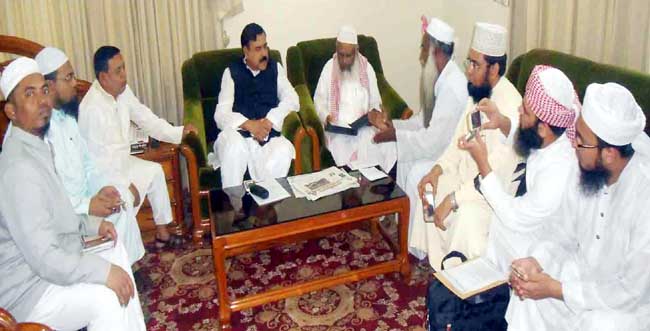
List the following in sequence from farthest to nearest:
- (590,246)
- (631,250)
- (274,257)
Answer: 1. (274,257)
2. (590,246)
3. (631,250)

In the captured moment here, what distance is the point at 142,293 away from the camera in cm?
339

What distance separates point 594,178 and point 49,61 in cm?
254

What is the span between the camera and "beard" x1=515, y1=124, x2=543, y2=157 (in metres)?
2.47

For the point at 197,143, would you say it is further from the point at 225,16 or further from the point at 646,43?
the point at 646,43

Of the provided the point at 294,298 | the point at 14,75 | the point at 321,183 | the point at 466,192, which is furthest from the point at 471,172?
the point at 14,75

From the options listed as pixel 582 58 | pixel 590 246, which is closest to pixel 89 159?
pixel 590 246

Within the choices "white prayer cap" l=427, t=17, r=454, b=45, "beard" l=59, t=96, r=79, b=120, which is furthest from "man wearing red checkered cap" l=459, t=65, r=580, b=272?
"beard" l=59, t=96, r=79, b=120

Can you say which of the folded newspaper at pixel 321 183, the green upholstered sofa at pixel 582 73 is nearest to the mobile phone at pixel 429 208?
the folded newspaper at pixel 321 183

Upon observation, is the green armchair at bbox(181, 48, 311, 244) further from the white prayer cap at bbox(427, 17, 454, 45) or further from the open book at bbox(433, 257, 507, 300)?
the open book at bbox(433, 257, 507, 300)

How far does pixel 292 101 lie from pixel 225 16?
1063mm

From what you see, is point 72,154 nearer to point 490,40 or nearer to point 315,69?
point 315,69

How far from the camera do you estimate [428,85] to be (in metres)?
3.68

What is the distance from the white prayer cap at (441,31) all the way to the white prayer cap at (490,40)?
1.16ft

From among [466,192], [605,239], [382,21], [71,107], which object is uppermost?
[382,21]
